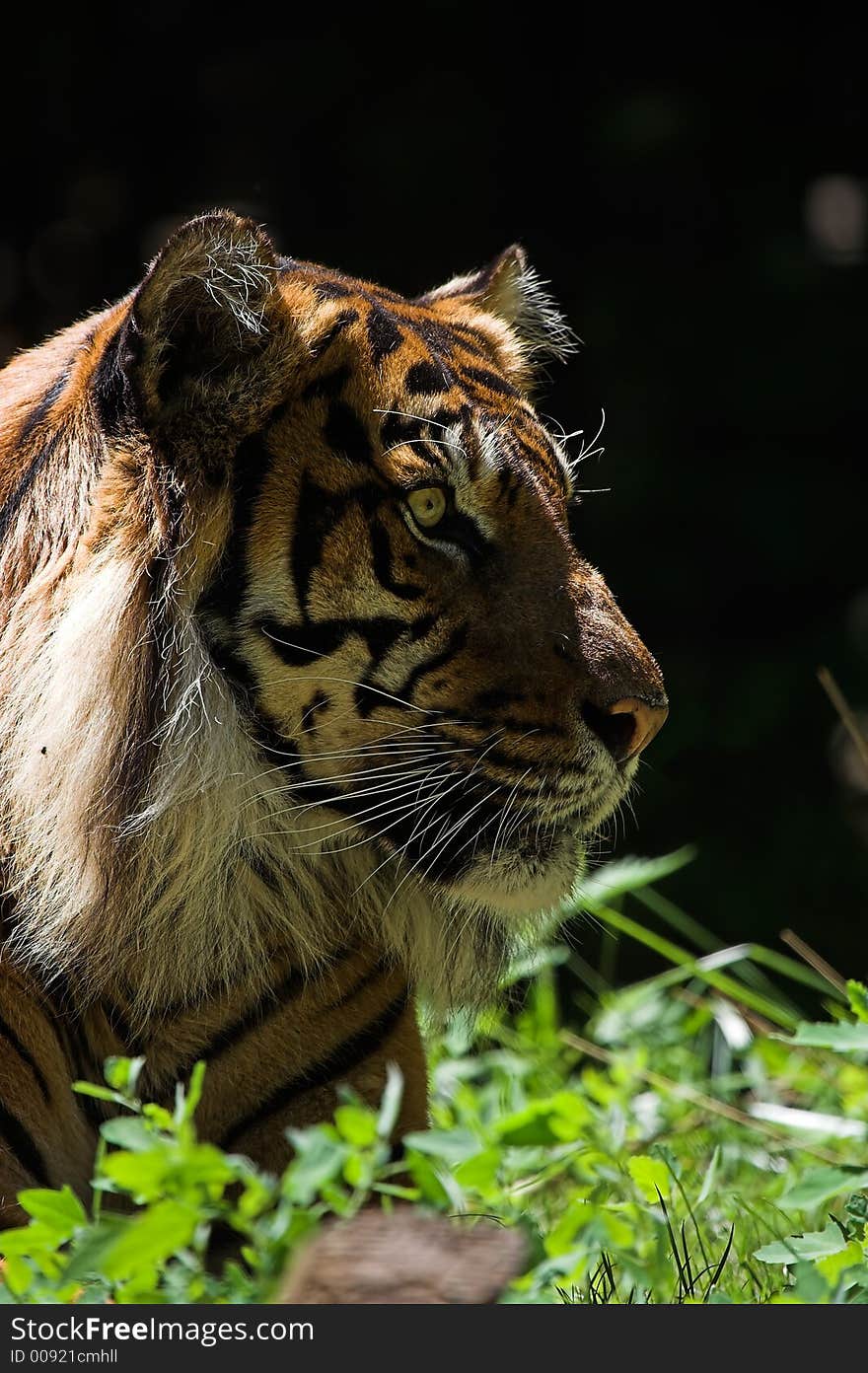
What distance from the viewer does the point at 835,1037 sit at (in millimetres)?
1821

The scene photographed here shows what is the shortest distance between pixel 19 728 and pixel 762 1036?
1.70 m

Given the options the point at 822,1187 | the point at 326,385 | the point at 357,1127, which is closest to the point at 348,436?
the point at 326,385

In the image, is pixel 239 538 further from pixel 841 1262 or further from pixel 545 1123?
pixel 841 1262

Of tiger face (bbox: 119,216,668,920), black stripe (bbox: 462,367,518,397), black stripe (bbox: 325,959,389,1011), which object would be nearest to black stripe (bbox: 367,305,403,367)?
tiger face (bbox: 119,216,668,920)

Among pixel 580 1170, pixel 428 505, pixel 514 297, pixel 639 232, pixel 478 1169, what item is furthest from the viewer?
pixel 639 232

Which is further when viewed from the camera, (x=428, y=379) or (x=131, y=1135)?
(x=428, y=379)

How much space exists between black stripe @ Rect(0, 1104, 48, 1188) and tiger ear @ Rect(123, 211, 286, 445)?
34.7 inches

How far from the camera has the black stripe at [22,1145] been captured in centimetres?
193

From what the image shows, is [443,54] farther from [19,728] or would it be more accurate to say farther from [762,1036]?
[19,728]

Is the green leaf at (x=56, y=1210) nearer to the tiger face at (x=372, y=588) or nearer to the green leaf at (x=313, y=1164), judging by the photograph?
the green leaf at (x=313, y=1164)

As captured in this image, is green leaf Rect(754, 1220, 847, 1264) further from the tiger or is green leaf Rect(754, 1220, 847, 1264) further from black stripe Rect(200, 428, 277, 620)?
black stripe Rect(200, 428, 277, 620)

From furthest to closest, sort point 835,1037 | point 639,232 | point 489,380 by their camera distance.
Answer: point 639,232
point 489,380
point 835,1037

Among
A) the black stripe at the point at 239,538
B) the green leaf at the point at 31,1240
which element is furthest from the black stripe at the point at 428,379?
the green leaf at the point at 31,1240

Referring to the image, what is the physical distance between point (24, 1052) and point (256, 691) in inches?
21.3
